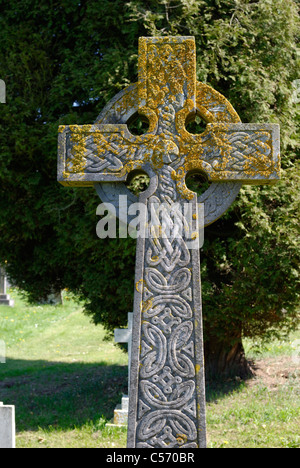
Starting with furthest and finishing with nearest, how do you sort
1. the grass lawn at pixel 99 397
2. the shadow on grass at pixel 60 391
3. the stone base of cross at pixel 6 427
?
1. the shadow on grass at pixel 60 391
2. the grass lawn at pixel 99 397
3. the stone base of cross at pixel 6 427

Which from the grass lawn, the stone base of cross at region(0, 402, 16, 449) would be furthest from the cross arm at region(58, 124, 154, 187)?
the grass lawn

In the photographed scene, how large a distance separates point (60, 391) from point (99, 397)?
0.81m

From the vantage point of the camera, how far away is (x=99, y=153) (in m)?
3.25

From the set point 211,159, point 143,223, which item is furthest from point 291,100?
point 143,223

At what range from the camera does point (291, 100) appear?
6.62 metres

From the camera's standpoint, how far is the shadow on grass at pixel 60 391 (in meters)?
6.60

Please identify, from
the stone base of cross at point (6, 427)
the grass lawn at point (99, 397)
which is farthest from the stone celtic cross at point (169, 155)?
the grass lawn at point (99, 397)

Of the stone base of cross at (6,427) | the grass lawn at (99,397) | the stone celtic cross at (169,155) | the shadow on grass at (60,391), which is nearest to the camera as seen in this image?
the stone celtic cross at (169,155)

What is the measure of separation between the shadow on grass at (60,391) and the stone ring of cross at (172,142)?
4.12 m

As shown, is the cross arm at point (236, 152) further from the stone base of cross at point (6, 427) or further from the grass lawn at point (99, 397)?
the grass lawn at point (99, 397)

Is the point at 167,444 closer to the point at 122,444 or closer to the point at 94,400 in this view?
the point at 122,444

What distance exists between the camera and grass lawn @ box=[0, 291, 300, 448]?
5723 millimetres

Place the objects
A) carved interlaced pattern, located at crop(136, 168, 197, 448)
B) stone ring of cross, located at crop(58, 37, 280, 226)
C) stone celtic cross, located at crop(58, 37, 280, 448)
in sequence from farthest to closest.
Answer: stone ring of cross, located at crop(58, 37, 280, 226) → stone celtic cross, located at crop(58, 37, 280, 448) → carved interlaced pattern, located at crop(136, 168, 197, 448)

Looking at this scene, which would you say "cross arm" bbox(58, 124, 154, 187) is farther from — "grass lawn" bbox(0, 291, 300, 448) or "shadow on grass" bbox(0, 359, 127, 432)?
"shadow on grass" bbox(0, 359, 127, 432)
